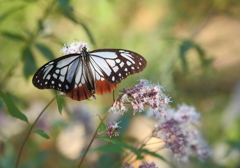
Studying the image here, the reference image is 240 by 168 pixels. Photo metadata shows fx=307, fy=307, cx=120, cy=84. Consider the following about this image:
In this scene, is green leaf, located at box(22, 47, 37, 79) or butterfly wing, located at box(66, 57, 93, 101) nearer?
butterfly wing, located at box(66, 57, 93, 101)

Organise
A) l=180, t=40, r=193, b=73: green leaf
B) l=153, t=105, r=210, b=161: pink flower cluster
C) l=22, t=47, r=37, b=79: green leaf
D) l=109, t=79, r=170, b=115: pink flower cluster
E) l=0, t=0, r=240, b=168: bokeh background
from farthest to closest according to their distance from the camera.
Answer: l=180, t=40, r=193, b=73: green leaf → l=0, t=0, r=240, b=168: bokeh background → l=22, t=47, r=37, b=79: green leaf → l=153, t=105, r=210, b=161: pink flower cluster → l=109, t=79, r=170, b=115: pink flower cluster

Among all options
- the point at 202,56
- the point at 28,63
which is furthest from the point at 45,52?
the point at 202,56

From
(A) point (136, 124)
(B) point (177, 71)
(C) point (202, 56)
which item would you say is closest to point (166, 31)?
(B) point (177, 71)

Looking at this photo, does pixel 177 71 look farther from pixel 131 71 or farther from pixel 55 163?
pixel 131 71

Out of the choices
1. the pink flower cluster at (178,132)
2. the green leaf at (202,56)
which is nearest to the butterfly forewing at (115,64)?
the pink flower cluster at (178,132)

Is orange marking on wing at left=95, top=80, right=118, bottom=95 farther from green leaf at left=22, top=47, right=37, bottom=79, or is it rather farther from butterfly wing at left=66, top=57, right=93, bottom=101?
green leaf at left=22, top=47, right=37, bottom=79

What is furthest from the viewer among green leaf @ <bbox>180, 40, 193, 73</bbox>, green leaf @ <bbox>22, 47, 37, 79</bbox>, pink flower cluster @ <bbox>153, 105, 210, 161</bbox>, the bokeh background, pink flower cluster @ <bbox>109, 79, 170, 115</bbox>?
green leaf @ <bbox>180, 40, 193, 73</bbox>

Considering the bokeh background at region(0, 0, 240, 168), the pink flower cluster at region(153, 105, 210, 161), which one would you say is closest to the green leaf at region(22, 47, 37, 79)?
the bokeh background at region(0, 0, 240, 168)

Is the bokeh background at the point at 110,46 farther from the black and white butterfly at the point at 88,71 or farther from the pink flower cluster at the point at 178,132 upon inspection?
the pink flower cluster at the point at 178,132

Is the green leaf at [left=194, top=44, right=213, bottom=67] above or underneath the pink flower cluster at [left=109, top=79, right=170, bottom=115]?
above
